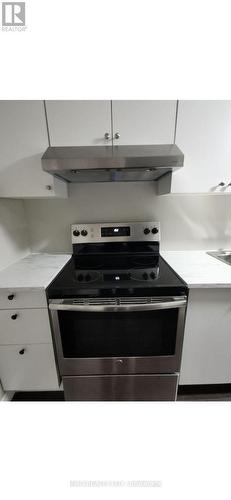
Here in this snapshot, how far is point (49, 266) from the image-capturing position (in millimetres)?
1209

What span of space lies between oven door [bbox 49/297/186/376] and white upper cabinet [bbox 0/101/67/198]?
68cm

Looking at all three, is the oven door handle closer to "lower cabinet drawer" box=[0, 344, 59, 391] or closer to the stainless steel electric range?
the stainless steel electric range

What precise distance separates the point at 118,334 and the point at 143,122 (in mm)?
1183

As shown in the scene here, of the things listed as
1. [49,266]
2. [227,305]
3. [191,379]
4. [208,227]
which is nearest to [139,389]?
[191,379]

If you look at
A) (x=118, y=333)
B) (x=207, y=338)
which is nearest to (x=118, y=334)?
(x=118, y=333)

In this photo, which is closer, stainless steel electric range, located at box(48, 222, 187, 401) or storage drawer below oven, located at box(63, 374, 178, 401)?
stainless steel electric range, located at box(48, 222, 187, 401)

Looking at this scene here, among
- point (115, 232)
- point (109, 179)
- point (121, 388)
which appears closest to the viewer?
point (121, 388)

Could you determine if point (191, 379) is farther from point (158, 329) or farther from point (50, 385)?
point (50, 385)

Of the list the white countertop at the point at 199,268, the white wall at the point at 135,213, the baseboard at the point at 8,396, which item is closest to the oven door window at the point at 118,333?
the white countertop at the point at 199,268

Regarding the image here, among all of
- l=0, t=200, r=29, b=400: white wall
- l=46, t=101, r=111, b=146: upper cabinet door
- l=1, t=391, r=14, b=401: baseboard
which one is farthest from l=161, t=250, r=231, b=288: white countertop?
l=1, t=391, r=14, b=401: baseboard

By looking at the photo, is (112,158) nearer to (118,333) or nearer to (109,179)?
(109,179)

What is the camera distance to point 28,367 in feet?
3.50

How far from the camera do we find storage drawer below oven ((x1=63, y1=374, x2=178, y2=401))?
1054mm
